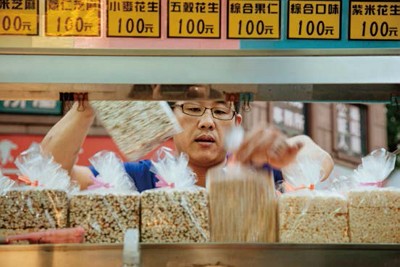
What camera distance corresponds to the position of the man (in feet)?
5.81

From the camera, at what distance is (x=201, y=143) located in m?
2.41

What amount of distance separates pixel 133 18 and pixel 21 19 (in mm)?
257

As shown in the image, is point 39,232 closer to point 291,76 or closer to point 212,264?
point 212,264

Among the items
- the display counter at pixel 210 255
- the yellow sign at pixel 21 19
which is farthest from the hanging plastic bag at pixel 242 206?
the yellow sign at pixel 21 19

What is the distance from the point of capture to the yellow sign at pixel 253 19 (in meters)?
1.64

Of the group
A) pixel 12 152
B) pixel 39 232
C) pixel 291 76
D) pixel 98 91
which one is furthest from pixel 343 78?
pixel 12 152

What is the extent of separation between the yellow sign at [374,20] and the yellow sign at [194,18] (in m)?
0.32

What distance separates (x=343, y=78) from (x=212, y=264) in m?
0.51

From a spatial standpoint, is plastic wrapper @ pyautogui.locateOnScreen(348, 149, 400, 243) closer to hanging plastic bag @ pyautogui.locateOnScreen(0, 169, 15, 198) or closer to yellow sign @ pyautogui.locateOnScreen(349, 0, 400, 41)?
yellow sign @ pyautogui.locateOnScreen(349, 0, 400, 41)

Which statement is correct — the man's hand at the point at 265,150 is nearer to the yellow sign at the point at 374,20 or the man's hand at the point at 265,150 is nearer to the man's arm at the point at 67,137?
the yellow sign at the point at 374,20

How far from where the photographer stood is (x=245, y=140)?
1.76 metres

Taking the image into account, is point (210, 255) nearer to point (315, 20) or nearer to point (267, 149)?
point (267, 149)

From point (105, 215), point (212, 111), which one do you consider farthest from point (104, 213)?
point (212, 111)

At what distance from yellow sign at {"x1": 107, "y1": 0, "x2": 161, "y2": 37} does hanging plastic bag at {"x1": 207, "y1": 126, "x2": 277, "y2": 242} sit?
1.29 feet
